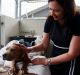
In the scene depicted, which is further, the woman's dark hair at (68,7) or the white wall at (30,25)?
the white wall at (30,25)

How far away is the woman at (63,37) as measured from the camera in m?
1.19

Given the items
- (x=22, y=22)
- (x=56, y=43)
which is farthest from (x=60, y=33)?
(x=22, y=22)

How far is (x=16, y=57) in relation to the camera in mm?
1068

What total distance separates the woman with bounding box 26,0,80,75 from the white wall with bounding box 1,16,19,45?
Answer: 252 centimetres

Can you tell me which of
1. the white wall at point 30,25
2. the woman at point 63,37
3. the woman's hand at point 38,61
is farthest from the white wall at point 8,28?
the woman's hand at point 38,61

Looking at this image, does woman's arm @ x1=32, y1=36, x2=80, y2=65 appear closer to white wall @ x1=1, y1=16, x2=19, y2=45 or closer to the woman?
the woman

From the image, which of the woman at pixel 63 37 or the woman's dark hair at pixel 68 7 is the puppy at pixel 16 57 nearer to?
the woman at pixel 63 37

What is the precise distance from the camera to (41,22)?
461 cm

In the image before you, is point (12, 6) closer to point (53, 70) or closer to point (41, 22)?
point (41, 22)

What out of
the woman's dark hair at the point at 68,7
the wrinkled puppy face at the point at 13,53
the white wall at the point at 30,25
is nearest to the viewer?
the wrinkled puppy face at the point at 13,53

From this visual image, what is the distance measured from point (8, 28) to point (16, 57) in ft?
10.1

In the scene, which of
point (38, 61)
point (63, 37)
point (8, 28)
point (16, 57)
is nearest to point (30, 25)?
point (8, 28)

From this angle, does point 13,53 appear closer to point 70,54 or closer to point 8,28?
point 70,54

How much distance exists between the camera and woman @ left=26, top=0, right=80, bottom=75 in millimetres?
1186
